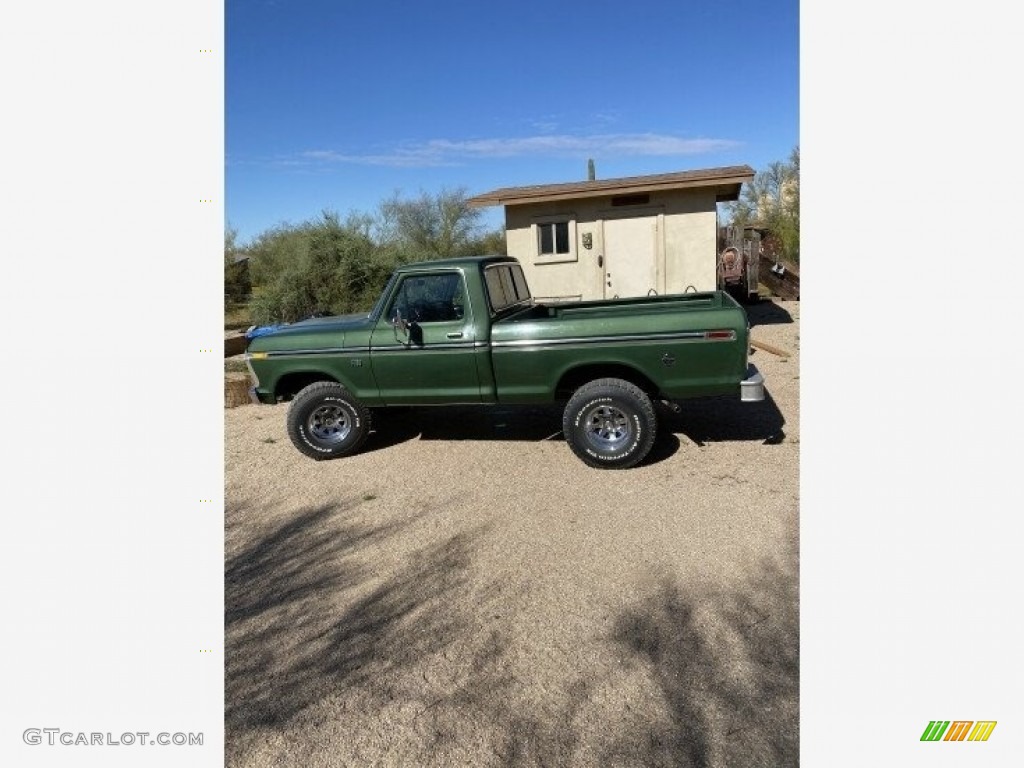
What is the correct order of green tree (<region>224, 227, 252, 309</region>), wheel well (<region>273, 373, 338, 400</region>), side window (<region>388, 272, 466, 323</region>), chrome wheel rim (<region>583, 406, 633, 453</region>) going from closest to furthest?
chrome wheel rim (<region>583, 406, 633, 453</region>) → side window (<region>388, 272, 466, 323</region>) → wheel well (<region>273, 373, 338, 400</region>) → green tree (<region>224, 227, 252, 309</region>)

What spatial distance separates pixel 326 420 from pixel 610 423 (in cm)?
267

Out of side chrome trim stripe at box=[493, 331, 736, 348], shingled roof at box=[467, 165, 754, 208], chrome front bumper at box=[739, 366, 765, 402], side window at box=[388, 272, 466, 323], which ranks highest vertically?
shingled roof at box=[467, 165, 754, 208]

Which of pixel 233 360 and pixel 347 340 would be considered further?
→ pixel 233 360

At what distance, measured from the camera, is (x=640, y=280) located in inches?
496

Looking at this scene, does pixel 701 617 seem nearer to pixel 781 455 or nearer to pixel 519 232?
pixel 781 455

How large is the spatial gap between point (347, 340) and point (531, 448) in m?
1.95

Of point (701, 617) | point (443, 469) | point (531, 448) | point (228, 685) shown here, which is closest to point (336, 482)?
point (443, 469)

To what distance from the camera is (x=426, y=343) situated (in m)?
6.07

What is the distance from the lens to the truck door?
6016mm

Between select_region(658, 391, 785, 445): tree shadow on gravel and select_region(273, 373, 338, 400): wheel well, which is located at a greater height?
select_region(273, 373, 338, 400): wheel well

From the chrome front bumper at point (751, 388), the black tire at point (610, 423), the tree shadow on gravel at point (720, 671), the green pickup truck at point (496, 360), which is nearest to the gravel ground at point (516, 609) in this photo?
the tree shadow on gravel at point (720, 671)

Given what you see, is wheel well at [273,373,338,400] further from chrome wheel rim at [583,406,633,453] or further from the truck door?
chrome wheel rim at [583,406,633,453]
